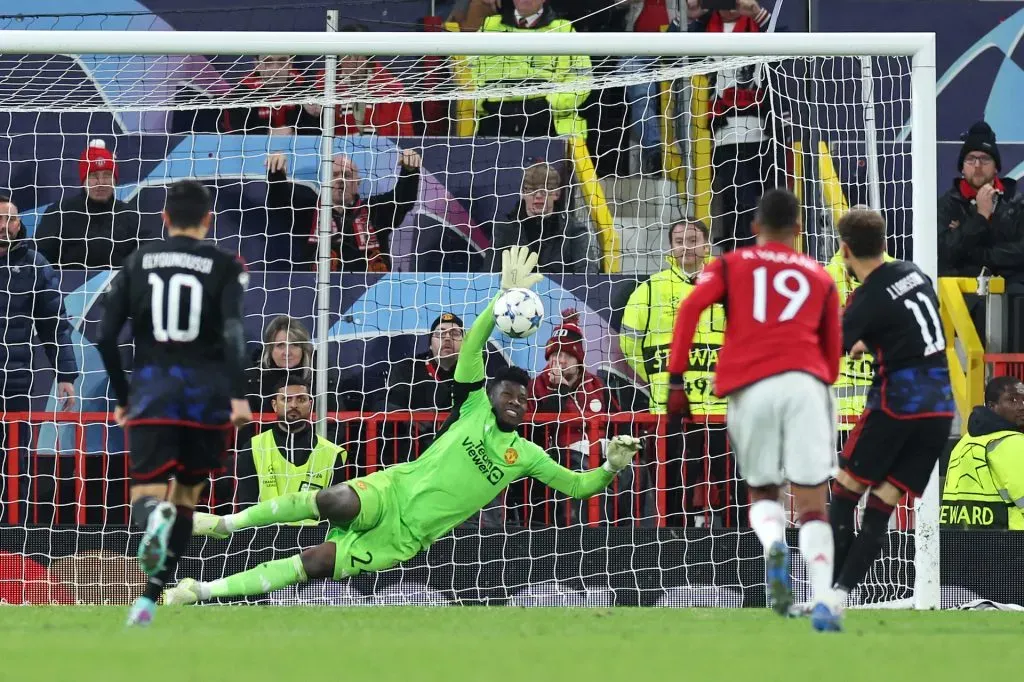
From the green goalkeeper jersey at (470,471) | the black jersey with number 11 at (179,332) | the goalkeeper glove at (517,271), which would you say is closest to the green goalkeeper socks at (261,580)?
the green goalkeeper jersey at (470,471)

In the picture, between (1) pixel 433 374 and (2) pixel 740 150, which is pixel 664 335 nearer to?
(1) pixel 433 374

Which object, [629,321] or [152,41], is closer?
[152,41]

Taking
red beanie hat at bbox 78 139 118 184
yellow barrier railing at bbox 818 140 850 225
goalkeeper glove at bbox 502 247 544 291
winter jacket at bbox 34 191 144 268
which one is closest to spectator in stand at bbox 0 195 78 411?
winter jacket at bbox 34 191 144 268

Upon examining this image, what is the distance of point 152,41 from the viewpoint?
8.79 metres

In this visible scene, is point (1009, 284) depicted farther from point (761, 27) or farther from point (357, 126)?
point (357, 126)

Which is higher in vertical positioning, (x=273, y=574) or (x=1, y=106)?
(x=1, y=106)

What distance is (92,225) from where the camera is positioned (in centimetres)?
1074

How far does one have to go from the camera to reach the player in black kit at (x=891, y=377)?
22.7 feet

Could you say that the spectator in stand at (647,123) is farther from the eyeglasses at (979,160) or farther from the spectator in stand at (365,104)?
the eyeglasses at (979,160)

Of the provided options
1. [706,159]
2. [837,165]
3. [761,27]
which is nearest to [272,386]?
[706,159]

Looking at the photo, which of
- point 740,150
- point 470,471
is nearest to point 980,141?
point 740,150

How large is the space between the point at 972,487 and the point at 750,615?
3.03 m

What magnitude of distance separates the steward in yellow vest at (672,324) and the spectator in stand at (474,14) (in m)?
3.42

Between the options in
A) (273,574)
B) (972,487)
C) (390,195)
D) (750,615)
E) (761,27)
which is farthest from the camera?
(761,27)
